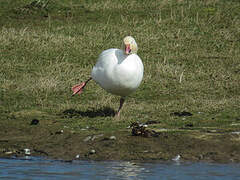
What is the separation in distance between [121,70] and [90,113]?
1.29m

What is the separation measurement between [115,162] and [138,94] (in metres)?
5.62

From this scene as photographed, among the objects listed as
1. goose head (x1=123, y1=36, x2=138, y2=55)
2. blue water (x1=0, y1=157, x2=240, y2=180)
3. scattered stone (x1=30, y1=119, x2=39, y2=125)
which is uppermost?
goose head (x1=123, y1=36, x2=138, y2=55)

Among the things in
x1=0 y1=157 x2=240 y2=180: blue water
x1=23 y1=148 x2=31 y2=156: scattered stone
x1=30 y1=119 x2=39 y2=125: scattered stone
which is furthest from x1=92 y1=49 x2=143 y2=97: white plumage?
x1=0 y1=157 x2=240 y2=180: blue water

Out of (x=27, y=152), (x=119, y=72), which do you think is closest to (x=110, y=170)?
(x=27, y=152)

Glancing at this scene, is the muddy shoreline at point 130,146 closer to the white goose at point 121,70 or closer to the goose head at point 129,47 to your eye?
the white goose at point 121,70

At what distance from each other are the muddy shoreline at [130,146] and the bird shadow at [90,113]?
1.85 m

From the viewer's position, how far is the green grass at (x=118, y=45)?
44.3 feet

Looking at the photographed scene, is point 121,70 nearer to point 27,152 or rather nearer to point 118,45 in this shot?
point 27,152

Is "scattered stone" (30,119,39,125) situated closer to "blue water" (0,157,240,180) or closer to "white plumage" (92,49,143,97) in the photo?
"white plumage" (92,49,143,97)

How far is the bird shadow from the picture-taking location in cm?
1319

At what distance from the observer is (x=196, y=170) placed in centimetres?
929

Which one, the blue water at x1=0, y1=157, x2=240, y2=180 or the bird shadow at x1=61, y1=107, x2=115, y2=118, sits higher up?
the bird shadow at x1=61, y1=107, x2=115, y2=118

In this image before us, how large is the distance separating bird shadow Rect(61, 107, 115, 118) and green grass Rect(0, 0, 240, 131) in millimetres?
23

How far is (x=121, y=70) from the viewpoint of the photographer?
41.8ft
